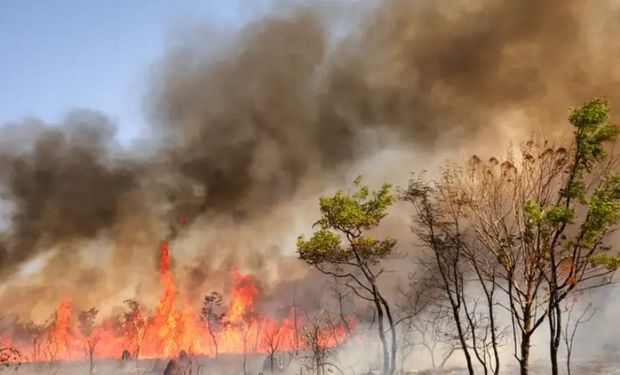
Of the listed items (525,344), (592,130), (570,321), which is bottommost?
(570,321)

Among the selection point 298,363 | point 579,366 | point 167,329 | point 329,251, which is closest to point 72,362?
point 167,329

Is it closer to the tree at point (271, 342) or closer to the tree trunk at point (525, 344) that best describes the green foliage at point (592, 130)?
the tree trunk at point (525, 344)

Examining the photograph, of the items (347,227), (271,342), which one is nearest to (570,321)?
(271,342)

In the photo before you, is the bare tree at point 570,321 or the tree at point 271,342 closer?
the bare tree at point 570,321

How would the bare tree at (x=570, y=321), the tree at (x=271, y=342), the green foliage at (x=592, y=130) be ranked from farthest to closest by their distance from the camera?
1. the tree at (x=271, y=342)
2. the bare tree at (x=570, y=321)
3. the green foliage at (x=592, y=130)

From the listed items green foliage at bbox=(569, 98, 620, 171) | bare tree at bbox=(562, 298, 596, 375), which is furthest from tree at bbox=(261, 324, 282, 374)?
green foliage at bbox=(569, 98, 620, 171)

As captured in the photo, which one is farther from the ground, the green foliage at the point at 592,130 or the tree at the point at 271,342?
the green foliage at the point at 592,130

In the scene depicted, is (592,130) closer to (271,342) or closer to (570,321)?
(271,342)

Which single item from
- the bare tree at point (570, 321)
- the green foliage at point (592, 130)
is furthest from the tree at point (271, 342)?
the green foliage at point (592, 130)

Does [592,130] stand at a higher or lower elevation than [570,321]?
higher

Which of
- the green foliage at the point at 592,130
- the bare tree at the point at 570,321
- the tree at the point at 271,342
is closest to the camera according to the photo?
the green foliage at the point at 592,130

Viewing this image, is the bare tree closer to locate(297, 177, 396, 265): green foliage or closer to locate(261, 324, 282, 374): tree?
locate(297, 177, 396, 265): green foliage

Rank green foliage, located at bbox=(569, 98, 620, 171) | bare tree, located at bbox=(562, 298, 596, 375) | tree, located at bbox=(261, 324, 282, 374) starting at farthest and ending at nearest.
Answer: tree, located at bbox=(261, 324, 282, 374) < bare tree, located at bbox=(562, 298, 596, 375) < green foliage, located at bbox=(569, 98, 620, 171)

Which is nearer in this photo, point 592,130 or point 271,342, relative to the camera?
point 592,130
